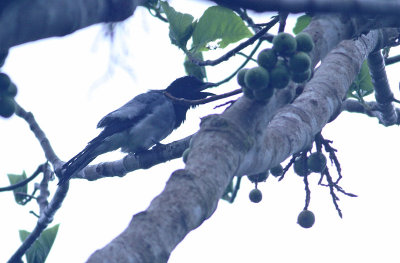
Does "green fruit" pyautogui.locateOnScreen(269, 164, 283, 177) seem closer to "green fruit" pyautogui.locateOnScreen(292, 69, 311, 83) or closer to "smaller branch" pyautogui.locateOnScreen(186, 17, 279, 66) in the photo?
"smaller branch" pyautogui.locateOnScreen(186, 17, 279, 66)

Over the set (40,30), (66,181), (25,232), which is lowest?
(25,232)

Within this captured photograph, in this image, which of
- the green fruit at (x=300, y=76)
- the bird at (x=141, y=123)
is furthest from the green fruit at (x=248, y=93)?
the bird at (x=141, y=123)

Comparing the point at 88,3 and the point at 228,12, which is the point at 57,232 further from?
the point at 88,3

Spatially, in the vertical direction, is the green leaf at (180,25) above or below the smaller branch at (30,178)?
above

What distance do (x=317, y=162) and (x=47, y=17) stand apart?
9.78 feet

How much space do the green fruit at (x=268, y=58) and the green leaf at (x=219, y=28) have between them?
5.94 feet

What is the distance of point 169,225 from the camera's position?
6.61 ft

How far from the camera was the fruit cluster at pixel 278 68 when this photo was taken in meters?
2.79

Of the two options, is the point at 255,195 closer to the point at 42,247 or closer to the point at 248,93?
the point at 42,247

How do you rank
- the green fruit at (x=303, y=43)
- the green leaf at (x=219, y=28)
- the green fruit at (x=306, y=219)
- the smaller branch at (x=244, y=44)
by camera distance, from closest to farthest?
1. the green fruit at (x=303, y=43)
2. the smaller branch at (x=244, y=44)
3. the green fruit at (x=306, y=219)
4. the green leaf at (x=219, y=28)

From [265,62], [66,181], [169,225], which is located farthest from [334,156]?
[169,225]

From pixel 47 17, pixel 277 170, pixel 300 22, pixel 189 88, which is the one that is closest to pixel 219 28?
pixel 300 22

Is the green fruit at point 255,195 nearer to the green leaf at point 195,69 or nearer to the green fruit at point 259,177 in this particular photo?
the green fruit at point 259,177

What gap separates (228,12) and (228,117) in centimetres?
223
